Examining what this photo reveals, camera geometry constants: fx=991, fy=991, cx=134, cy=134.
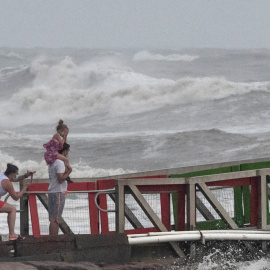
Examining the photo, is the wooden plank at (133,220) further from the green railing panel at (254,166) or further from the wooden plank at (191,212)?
the green railing panel at (254,166)

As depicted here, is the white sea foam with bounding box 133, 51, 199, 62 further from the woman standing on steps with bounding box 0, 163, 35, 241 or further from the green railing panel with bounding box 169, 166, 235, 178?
the woman standing on steps with bounding box 0, 163, 35, 241

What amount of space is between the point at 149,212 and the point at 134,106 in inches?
2308

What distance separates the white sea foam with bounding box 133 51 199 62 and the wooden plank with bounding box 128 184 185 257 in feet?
220

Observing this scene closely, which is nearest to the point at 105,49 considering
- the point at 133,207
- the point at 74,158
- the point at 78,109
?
the point at 78,109

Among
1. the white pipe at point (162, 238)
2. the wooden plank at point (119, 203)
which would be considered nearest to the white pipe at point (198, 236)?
the white pipe at point (162, 238)

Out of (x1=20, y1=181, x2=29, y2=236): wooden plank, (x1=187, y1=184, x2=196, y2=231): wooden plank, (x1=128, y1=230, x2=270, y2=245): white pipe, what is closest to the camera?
(x1=128, y1=230, x2=270, y2=245): white pipe

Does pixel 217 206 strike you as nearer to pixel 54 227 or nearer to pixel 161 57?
pixel 54 227

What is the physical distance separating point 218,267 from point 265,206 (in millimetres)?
1189

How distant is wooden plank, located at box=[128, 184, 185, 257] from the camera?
1202cm

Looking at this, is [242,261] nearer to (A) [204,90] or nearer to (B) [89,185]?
(B) [89,185]

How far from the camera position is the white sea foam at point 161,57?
79438 mm

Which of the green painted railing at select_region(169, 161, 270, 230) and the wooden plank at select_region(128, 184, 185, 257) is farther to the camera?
the green painted railing at select_region(169, 161, 270, 230)

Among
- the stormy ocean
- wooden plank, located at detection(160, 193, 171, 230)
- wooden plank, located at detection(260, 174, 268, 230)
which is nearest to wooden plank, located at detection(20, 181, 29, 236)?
wooden plank, located at detection(160, 193, 171, 230)

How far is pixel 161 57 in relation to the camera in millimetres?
80875
